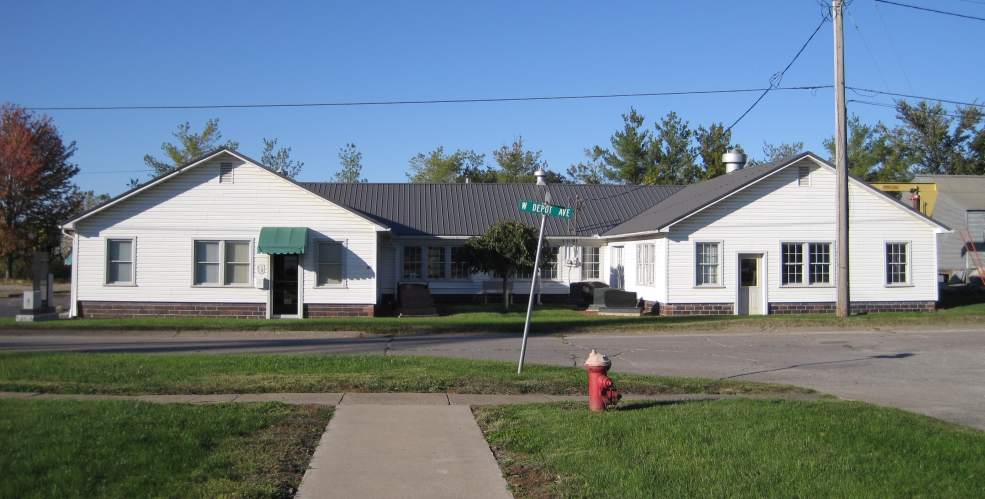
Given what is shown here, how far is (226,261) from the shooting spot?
86.2 ft

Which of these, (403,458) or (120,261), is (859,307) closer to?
(403,458)

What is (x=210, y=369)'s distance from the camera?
13.3 m

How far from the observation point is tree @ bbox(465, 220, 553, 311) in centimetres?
2794

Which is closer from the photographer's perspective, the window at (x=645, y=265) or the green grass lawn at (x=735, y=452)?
the green grass lawn at (x=735, y=452)

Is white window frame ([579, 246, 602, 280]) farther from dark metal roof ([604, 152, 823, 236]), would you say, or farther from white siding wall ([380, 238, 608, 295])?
dark metal roof ([604, 152, 823, 236])

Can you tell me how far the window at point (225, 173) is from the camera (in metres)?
26.2

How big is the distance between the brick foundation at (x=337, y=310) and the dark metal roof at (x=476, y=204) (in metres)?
6.22

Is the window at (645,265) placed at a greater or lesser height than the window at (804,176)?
lesser

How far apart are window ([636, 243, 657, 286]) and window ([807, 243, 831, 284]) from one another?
5.10m

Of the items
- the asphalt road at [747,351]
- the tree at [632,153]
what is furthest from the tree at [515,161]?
the asphalt road at [747,351]

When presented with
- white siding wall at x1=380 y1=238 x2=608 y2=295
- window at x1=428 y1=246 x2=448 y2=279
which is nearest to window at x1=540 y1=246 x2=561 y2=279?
white siding wall at x1=380 y1=238 x2=608 y2=295

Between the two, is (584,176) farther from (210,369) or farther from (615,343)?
(210,369)

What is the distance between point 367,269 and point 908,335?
15.6 metres

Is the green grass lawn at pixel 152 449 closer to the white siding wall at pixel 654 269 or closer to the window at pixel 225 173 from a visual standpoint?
the window at pixel 225 173
